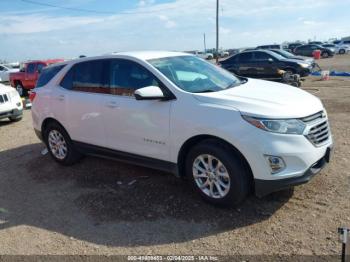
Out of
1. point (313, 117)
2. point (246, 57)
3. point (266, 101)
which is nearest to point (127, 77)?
point (266, 101)

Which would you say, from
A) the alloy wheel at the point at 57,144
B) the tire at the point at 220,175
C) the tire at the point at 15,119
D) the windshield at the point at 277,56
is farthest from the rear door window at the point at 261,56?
the tire at the point at 220,175

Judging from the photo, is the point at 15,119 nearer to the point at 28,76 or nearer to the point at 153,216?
the point at 28,76

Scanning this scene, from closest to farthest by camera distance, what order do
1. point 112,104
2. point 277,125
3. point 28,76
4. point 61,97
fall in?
point 277,125 < point 112,104 < point 61,97 < point 28,76

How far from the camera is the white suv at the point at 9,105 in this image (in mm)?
9719

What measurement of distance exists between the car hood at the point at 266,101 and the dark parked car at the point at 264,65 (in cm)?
1263

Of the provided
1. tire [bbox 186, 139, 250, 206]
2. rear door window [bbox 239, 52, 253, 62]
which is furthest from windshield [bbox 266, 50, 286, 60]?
tire [bbox 186, 139, 250, 206]

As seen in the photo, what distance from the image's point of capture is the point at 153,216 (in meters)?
4.11

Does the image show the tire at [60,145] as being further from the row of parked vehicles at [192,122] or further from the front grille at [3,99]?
the front grille at [3,99]

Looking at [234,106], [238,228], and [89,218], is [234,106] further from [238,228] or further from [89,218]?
[89,218]

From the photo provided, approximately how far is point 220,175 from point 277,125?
864 mm

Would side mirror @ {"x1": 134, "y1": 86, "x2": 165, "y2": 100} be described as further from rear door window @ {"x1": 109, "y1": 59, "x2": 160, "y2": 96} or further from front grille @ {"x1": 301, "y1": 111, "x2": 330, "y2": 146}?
front grille @ {"x1": 301, "y1": 111, "x2": 330, "y2": 146}

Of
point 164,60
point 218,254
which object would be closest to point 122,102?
point 164,60

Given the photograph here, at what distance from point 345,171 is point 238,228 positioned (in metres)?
2.13

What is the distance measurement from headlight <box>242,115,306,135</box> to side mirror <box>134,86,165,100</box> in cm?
115
